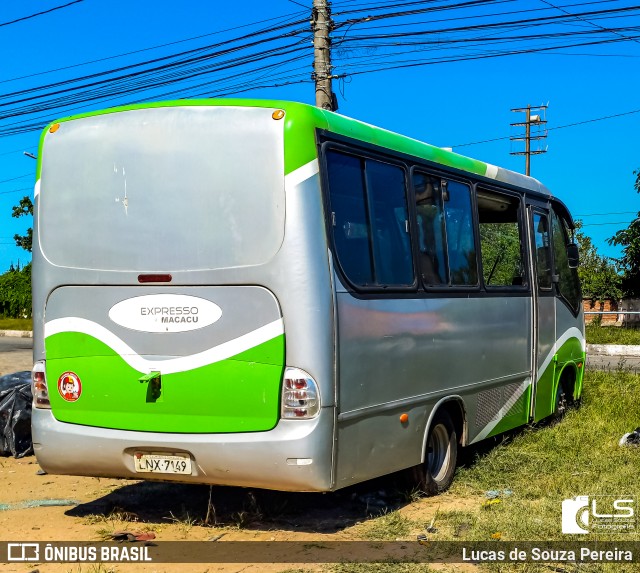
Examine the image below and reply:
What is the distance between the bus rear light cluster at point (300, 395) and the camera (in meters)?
5.71

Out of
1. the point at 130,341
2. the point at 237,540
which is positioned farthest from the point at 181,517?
the point at 130,341

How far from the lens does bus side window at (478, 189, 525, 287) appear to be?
837 centimetres

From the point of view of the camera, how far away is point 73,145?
255 inches

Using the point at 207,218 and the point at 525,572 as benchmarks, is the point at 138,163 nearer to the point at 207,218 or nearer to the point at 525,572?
the point at 207,218

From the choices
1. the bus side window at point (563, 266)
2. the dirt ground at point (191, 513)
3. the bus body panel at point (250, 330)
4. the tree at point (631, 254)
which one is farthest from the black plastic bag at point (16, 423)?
the tree at point (631, 254)

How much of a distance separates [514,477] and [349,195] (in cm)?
305

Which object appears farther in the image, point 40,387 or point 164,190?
point 40,387

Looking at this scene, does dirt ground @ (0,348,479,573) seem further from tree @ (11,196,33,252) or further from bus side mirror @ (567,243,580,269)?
tree @ (11,196,33,252)

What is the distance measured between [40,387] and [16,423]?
2.66 metres

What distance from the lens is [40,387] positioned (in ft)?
21.4

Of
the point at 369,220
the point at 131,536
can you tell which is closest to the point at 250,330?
the point at 369,220

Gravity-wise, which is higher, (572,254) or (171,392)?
(572,254)

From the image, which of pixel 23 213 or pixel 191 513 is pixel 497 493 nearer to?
pixel 191 513

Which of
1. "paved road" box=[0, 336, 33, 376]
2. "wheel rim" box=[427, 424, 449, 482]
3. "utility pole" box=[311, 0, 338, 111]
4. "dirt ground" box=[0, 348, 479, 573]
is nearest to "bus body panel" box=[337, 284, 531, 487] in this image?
"wheel rim" box=[427, 424, 449, 482]
